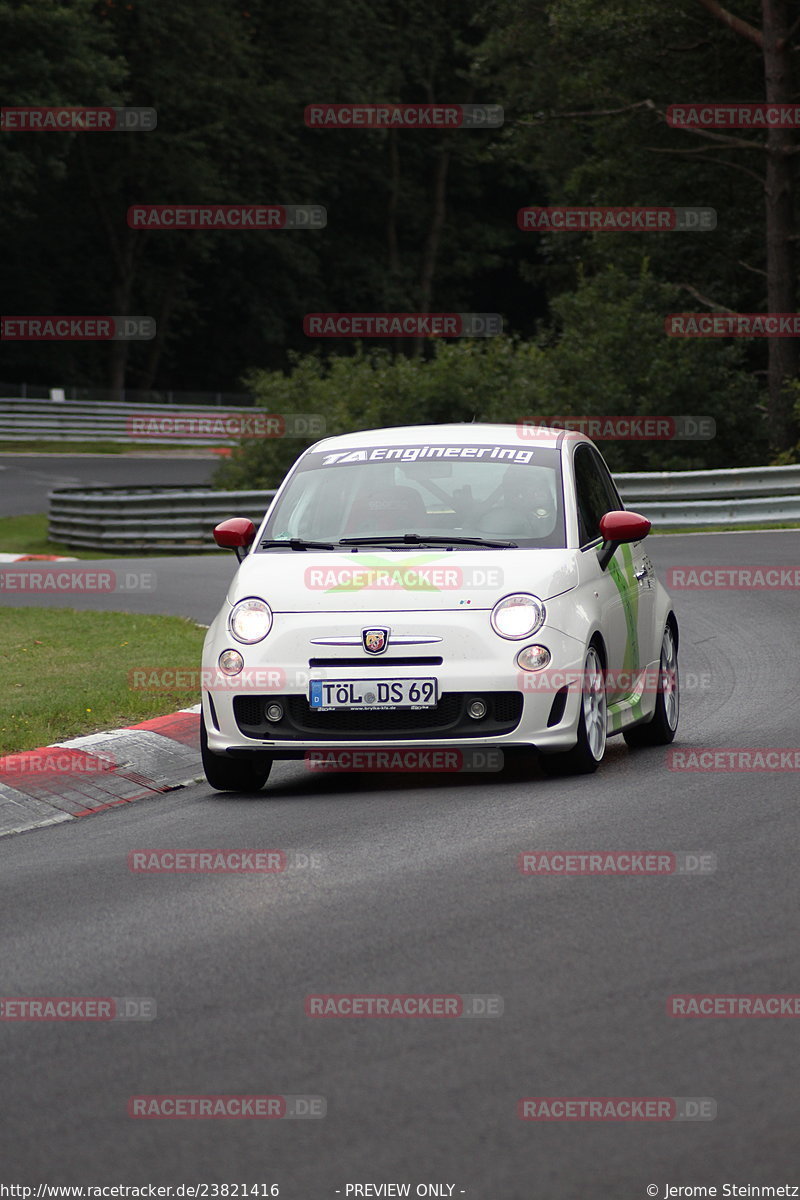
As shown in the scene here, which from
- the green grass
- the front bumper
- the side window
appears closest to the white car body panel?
the front bumper

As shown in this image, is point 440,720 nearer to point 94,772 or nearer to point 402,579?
point 402,579

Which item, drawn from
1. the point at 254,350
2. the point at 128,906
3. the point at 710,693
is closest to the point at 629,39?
the point at 710,693

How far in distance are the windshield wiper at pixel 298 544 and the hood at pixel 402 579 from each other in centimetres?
14

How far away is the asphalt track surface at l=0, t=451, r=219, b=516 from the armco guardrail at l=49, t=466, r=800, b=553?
24.7ft

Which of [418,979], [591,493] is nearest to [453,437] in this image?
[591,493]

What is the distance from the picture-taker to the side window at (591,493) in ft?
32.3

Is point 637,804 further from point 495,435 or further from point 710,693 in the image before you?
point 710,693

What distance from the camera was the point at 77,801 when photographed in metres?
9.20

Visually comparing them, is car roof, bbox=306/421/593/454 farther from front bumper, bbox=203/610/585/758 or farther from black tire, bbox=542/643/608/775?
front bumper, bbox=203/610/585/758

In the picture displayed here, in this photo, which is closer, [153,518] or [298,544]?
[298,544]

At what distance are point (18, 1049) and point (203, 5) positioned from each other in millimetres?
61697

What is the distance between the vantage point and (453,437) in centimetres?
1023

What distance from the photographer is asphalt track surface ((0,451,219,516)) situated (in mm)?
39062

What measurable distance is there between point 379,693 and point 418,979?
10.7ft
